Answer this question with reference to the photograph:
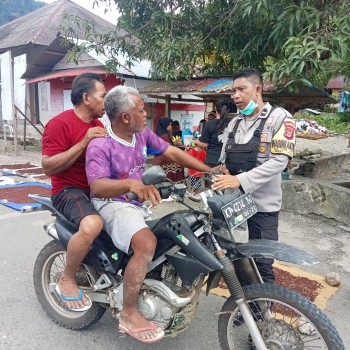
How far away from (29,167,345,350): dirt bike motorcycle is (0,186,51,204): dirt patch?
4.54 m

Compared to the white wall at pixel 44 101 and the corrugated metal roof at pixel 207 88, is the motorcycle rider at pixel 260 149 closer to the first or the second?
the corrugated metal roof at pixel 207 88

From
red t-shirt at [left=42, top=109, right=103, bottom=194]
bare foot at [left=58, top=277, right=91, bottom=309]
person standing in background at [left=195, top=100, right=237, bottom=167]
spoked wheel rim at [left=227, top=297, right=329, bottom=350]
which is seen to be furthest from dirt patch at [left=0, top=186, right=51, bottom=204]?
spoked wheel rim at [left=227, top=297, right=329, bottom=350]

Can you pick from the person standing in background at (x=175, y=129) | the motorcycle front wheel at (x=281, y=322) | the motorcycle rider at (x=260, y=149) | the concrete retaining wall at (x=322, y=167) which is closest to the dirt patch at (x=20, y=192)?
the person standing in background at (x=175, y=129)

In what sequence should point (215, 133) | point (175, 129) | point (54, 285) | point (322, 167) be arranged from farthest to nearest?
point (175, 129) < point (322, 167) < point (215, 133) < point (54, 285)

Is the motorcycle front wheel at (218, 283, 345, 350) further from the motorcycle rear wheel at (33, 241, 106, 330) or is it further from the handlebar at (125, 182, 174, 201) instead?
the motorcycle rear wheel at (33, 241, 106, 330)

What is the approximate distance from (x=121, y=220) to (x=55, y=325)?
1225 mm

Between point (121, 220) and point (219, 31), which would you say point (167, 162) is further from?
point (121, 220)

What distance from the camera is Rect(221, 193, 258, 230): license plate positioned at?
2.01 m

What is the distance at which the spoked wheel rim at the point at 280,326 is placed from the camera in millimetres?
2041

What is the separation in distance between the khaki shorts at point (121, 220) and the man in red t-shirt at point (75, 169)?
59mm

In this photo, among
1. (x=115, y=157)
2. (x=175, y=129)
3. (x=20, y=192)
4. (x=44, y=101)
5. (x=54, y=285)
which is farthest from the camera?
(x=44, y=101)

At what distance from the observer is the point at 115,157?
2.36 m

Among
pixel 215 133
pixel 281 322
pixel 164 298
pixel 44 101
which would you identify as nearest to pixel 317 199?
pixel 215 133

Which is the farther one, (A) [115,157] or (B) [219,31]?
(B) [219,31]
